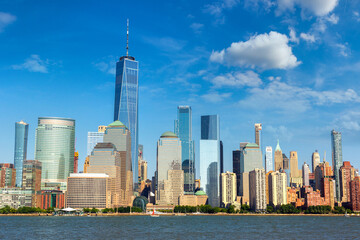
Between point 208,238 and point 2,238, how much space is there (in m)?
54.1

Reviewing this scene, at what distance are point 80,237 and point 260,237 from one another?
48771mm

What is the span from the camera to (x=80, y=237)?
4843 inches

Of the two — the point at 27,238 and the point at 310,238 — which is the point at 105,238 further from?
the point at 310,238

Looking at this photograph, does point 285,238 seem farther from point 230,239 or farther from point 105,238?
point 105,238

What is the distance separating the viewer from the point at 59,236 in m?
128

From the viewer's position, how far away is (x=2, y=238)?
120 metres

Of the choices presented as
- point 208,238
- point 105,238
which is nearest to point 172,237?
point 208,238

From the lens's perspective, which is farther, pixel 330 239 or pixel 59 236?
pixel 59 236

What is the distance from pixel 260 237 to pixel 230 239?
10616 mm

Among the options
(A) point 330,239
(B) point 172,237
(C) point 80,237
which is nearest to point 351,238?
(A) point 330,239

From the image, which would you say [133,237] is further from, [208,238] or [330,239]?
[330,239]

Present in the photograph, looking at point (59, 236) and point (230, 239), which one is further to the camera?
point (59, 236)

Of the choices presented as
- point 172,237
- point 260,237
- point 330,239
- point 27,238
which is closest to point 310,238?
point 330,239

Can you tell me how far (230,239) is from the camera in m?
119
